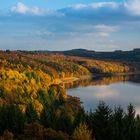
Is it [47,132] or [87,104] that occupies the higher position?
[47,132]

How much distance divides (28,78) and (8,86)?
3483 cm

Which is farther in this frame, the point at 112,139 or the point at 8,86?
the point at 8,86

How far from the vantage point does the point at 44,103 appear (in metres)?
121

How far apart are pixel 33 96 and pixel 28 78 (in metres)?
41.8

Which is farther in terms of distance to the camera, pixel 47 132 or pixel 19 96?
pixel 19 96

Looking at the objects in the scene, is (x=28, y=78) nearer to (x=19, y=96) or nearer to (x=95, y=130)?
(x=19, y=96)

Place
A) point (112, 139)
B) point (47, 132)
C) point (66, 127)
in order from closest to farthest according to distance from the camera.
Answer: point (47, 132)
point (112, 139)
point (66, 127)

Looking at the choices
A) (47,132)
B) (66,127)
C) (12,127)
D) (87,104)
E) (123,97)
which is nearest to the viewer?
(47,132)

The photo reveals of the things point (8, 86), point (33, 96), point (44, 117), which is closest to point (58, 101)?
point (33, 96)

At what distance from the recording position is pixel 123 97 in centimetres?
16925

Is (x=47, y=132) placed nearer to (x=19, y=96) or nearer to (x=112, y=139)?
(x=112, y=139)

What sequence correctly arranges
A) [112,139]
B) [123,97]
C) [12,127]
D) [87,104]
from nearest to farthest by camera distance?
[112,139] < [12,127] < [87,104] < [123,97]

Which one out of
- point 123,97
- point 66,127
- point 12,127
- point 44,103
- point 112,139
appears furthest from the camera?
point 123,97

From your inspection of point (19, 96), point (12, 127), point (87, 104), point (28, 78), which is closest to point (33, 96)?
point (19, 96)
